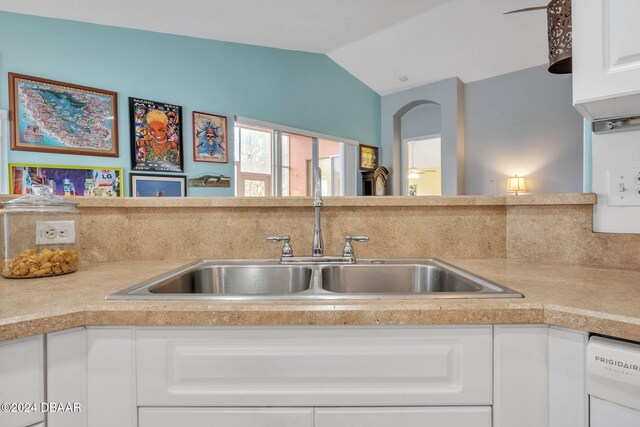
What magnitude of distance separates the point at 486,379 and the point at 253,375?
1.53 feet

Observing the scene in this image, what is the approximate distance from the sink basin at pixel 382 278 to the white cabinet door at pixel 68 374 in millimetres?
664

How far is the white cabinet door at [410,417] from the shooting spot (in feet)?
2.21

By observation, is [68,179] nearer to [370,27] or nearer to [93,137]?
[93,137]

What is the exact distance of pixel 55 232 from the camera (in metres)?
1.08

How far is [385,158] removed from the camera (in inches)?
211

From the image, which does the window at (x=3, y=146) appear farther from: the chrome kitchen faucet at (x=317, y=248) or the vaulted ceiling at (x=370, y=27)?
the chrome kitchen faucet at (x=317, y=248)

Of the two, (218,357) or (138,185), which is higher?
(138,185)

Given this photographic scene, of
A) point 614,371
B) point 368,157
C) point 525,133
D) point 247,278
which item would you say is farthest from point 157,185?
point 525,133

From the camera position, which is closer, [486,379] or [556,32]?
[486,379]

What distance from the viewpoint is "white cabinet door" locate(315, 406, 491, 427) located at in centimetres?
67

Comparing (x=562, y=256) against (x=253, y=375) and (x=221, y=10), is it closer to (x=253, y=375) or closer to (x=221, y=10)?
(x=253, y=375)

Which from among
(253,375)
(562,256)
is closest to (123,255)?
(253,375)

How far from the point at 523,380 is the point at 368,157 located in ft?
15.3

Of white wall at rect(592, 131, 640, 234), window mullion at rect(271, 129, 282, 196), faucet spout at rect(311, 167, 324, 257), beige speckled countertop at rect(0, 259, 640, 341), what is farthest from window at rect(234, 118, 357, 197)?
beige speckled countertop at rect(0, 259, 640, 341)
